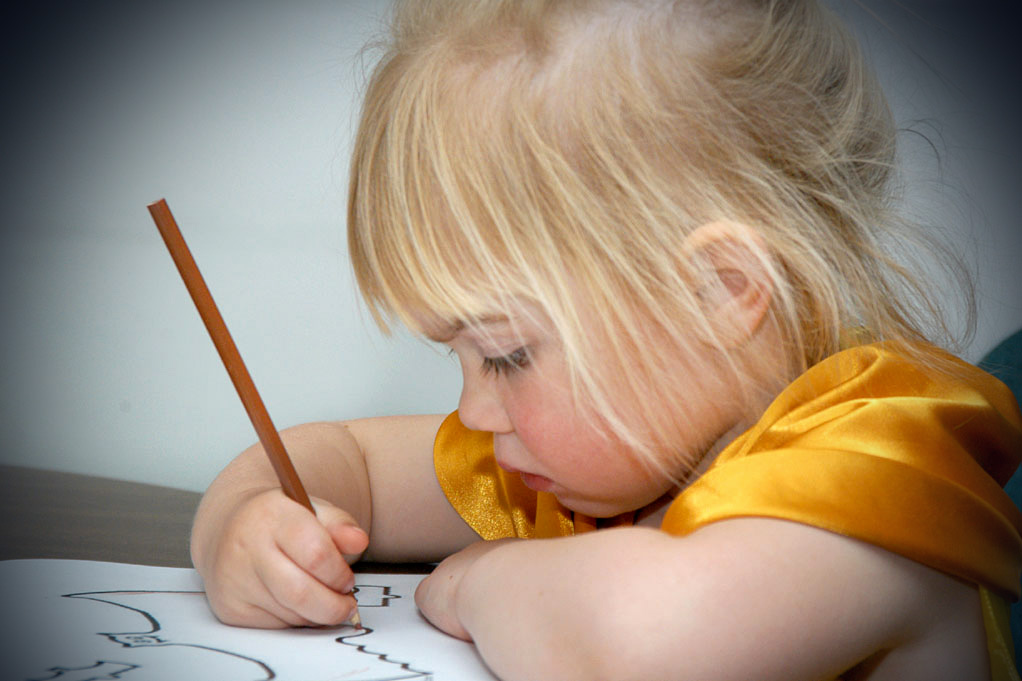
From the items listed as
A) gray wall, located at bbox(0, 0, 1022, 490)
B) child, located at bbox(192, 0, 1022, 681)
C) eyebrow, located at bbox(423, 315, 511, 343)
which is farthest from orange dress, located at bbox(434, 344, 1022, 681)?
gray wall, located at bbox(0, 0, 1022, 490)

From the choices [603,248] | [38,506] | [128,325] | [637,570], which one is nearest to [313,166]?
[128,325]

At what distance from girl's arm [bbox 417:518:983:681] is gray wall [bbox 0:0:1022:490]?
46cm

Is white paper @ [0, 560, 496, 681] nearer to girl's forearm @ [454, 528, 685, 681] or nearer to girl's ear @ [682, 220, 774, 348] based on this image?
girl's forearm @ [454, 528, 685, 681]

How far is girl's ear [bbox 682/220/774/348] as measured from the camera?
417 millimetres

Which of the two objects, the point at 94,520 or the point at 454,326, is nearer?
the point at 454,326

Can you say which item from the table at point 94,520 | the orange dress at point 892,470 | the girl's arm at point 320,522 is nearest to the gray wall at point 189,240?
the table at point 94,520

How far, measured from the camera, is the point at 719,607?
0.32m

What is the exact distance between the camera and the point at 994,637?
376 millimetres

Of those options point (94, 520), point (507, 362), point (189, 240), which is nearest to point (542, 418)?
point (507, 362)

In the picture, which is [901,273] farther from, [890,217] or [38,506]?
[38,506]

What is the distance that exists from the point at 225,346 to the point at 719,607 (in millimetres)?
215

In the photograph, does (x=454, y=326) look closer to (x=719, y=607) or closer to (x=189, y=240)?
(x=719, y=607)

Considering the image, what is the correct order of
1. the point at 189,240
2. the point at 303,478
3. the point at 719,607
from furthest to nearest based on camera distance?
the point at 189,240, the point at 303,478, the point at 719,607

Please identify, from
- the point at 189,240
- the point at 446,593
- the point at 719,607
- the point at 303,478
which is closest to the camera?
the point at 719,607
